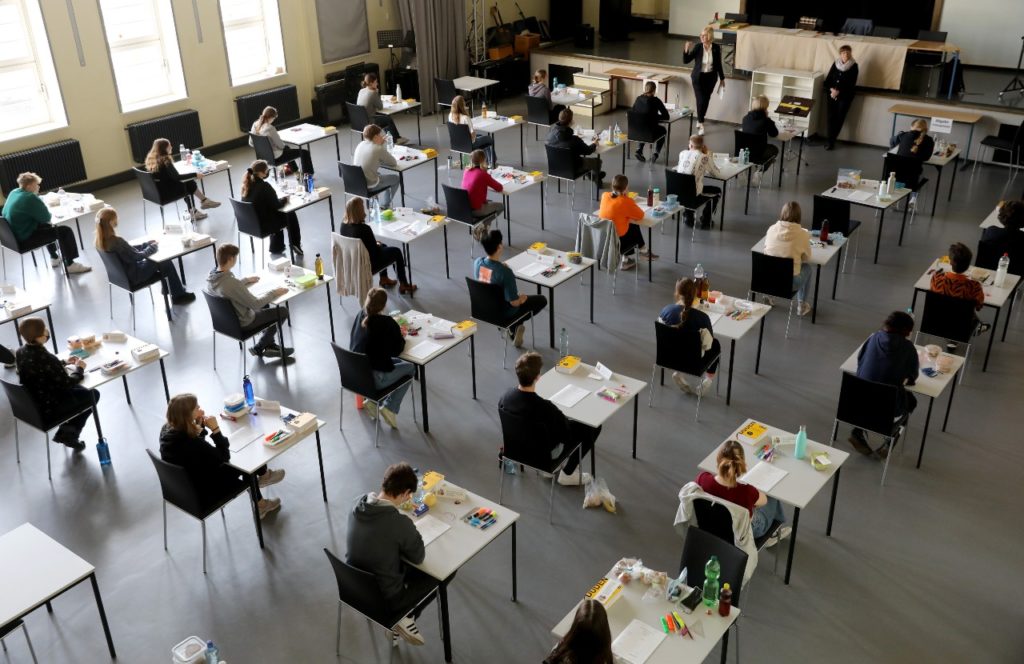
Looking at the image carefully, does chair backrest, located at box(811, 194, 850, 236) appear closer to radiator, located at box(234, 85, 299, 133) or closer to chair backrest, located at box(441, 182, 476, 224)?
chair backrest, located at box(441, 182, 476, 224)

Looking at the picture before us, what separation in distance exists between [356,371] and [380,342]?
0.31 m

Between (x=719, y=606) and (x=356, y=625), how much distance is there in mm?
2407

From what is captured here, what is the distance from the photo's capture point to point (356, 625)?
599 centimetres

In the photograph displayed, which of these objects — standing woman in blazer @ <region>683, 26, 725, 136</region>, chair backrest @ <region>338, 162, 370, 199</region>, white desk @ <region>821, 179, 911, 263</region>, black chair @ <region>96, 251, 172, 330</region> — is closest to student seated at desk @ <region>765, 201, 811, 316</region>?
white desk @ <region>821, 179, 911, 263</region>

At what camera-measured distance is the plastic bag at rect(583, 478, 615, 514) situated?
6973 millimetres

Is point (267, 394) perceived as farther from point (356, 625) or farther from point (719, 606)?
point (719, 606)

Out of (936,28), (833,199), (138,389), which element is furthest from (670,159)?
(138,389)

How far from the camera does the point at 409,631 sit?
5551mm

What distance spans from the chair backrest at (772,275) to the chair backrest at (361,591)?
5331mm

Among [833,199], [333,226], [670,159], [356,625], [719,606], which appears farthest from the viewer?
[670,159]

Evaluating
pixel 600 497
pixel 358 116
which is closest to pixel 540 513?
pixel 600 497

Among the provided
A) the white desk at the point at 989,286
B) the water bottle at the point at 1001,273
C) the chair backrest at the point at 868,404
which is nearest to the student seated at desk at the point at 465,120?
the white desk at the point at 989,286

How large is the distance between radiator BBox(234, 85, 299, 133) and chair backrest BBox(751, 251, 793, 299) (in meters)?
9.90

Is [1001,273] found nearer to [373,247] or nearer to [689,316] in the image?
[689,316]
